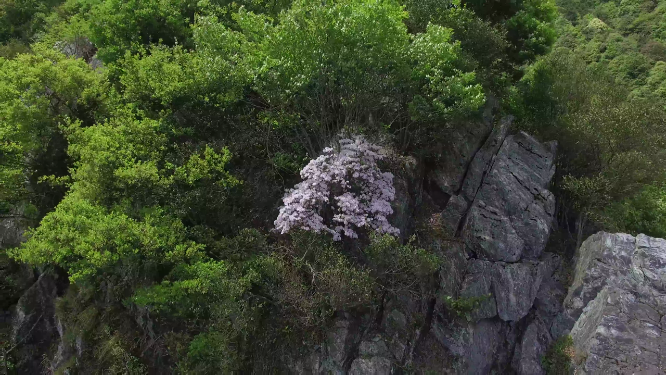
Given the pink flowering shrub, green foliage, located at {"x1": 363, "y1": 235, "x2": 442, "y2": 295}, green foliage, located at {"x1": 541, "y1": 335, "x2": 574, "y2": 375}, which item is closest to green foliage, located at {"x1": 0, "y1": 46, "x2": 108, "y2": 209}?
the pink flowering shrub

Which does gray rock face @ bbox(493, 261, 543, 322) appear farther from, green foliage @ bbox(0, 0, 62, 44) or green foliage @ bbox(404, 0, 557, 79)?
green foliage @ bbox(0, 0, 62, 44)

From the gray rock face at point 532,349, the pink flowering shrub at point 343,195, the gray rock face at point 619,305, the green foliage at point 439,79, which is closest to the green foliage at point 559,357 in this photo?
the gray rock face at point 532,349

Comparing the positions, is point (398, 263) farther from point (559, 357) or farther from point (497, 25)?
point (497, 25)

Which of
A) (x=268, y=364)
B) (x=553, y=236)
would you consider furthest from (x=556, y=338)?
(x=268, y=364)

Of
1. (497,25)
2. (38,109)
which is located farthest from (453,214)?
(38,109)

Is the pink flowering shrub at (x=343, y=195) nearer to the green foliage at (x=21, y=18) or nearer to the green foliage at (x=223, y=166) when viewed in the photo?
the green foliage at (x=223, y=166)
